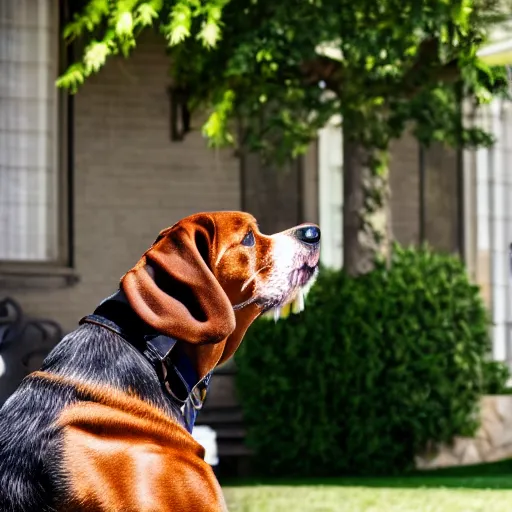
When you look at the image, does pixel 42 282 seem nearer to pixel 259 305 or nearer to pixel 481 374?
pixel 481 374

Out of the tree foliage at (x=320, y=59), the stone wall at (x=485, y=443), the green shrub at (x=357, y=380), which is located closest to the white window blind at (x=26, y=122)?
the tree foliage at (x=320, y=59)

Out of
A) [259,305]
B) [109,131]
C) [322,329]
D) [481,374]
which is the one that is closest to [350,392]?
[322,329]

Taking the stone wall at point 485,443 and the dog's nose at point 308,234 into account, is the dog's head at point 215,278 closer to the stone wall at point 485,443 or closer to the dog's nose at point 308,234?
the dog's nose at point 308,234

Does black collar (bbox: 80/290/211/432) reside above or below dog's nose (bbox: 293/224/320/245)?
below

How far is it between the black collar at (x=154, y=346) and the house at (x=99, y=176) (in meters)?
8.03

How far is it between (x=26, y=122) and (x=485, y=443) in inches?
186

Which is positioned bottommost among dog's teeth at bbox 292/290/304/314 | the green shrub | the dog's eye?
the green shrub

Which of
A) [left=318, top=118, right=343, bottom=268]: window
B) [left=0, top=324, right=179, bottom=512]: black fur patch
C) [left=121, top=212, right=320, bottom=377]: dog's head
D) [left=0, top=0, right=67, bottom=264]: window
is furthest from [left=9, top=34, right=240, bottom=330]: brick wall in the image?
[left=0, top=324, right=179, bottom=512]: black fur patch

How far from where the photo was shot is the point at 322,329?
10352 millimetres

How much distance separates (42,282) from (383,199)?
304cm

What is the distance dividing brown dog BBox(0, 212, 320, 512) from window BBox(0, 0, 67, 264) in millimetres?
8101

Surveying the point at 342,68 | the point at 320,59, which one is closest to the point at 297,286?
the point at 342,68

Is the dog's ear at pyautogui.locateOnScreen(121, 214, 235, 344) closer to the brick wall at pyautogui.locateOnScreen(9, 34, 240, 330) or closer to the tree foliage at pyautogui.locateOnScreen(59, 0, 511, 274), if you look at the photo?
the tree foliage at pyautogui.locateOnScreen(59, 0, 511, 274)

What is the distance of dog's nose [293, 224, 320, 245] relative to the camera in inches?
154
